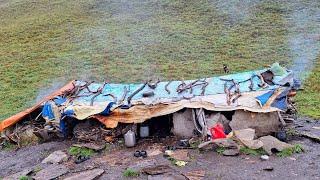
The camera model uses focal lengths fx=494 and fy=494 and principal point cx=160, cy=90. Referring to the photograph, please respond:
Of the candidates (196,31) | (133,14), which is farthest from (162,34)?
(133,14)

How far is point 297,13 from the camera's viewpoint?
92.9 ft

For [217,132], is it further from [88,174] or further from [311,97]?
[311,97]

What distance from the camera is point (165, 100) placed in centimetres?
1132

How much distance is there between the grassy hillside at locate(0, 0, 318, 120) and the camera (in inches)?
861

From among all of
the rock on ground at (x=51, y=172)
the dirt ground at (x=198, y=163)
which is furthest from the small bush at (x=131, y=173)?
the rock on ground at (x=51, y=172)

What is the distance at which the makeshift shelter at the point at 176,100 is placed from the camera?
10914 mm

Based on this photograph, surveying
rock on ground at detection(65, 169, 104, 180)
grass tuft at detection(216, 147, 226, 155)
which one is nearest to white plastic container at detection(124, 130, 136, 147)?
rock on ground at detection(65, 169, 104, 180)

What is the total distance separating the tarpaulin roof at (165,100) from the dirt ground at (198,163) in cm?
79

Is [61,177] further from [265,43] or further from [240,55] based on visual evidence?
[265,43]

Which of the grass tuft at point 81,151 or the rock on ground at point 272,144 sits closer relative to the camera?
the rock on ground at point 272,144

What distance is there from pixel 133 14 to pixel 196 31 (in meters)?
5.82

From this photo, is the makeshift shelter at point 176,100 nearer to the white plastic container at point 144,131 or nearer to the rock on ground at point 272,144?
the white plastic container at point 144,131

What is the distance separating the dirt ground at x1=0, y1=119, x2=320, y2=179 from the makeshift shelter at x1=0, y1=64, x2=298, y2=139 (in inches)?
29.9

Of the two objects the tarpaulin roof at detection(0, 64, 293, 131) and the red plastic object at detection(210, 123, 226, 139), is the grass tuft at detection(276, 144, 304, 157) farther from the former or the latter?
the red plastic object at detection(210, 123, 226, 139)
